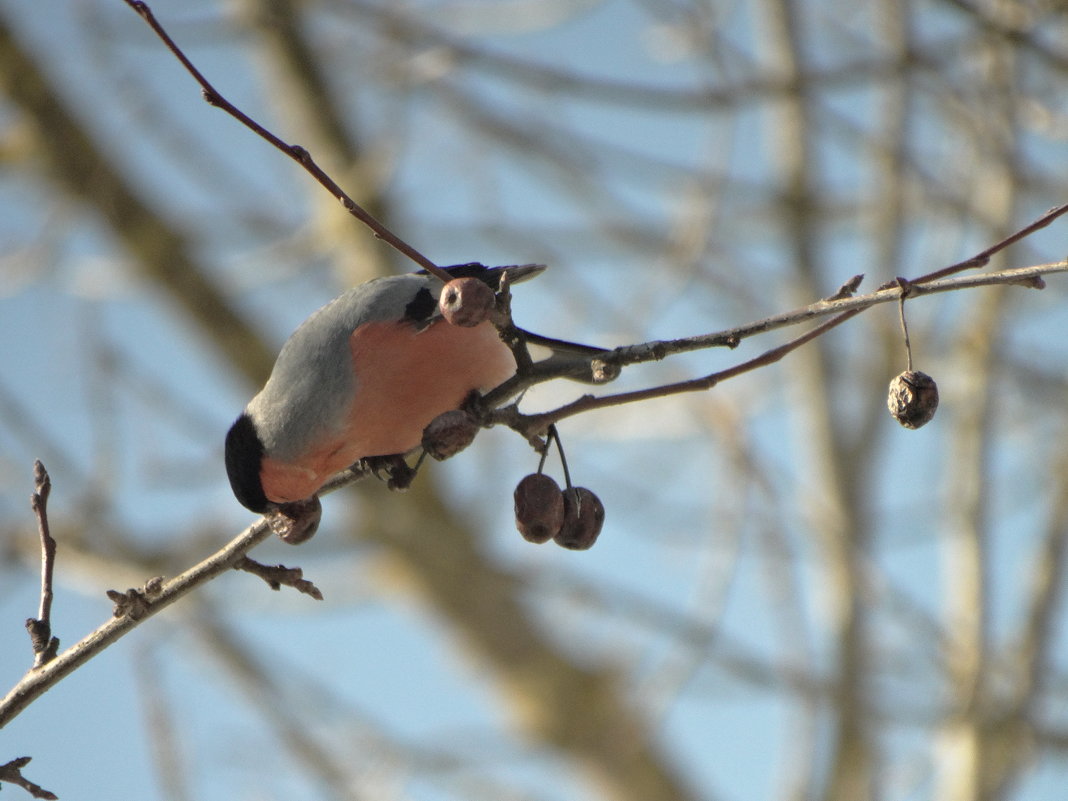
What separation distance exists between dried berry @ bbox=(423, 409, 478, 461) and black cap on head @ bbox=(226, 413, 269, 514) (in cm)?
70

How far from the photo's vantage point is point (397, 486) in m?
2.29

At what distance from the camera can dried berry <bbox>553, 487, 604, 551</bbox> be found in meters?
1.79

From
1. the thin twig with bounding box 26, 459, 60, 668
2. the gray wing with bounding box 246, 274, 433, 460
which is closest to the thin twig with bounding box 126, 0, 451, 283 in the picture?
the thin twig with bounding box 26, 459, 60, 668

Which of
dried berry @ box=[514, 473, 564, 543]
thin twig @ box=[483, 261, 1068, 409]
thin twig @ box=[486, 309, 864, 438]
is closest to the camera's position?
thin twig @ box=[483, 261, 1068, 409]

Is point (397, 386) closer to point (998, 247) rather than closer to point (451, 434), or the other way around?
point (451, 434)

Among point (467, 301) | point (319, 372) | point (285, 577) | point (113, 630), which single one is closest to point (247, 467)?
point (319, 372)

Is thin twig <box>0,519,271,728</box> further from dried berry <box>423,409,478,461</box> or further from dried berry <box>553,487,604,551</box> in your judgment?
dried berry <box>553,487,604,551</box>

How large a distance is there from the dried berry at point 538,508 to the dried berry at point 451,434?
116 mm

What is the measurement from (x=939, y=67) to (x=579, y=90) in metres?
1.14

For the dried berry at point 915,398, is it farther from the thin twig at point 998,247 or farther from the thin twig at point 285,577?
the thin twig at point 285,577

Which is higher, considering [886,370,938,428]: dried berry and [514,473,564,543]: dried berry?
[886,370,938,428]: dried berry

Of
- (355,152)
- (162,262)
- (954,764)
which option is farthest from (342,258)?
(954,764)

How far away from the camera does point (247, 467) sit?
2.38m

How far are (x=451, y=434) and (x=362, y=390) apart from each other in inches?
24.3
